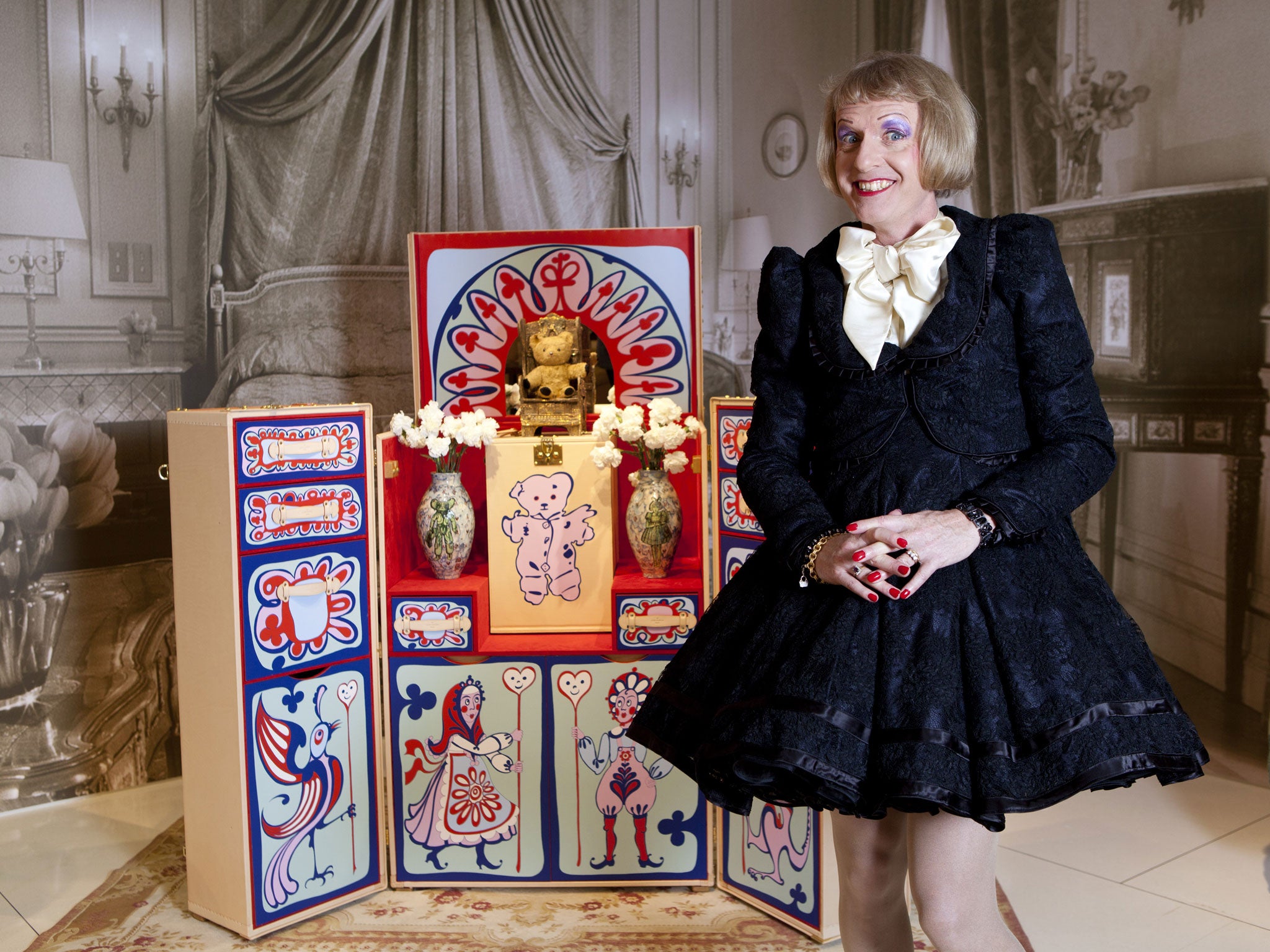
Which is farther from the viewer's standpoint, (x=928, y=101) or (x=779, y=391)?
(x=779, y=391)

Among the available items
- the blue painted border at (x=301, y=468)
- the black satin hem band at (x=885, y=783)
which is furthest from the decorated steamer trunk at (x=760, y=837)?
the black satin hem band at (x=885, y=783)

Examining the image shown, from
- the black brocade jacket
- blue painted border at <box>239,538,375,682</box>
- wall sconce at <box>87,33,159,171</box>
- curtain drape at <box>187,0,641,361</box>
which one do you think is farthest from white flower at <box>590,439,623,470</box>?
wall sconce at <box>87,33,159,171</box>

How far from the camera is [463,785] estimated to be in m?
2.98

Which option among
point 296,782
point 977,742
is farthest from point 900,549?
point 296,782

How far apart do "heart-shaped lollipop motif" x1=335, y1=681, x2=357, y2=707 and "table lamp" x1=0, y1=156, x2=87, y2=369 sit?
1.76 m

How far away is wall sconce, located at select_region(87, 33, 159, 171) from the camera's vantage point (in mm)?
3785

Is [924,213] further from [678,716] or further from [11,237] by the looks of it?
[11,237]

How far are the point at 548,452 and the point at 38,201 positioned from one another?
2134 mm

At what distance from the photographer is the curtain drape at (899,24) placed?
4.43m

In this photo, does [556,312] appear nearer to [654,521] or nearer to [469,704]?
[654,521]

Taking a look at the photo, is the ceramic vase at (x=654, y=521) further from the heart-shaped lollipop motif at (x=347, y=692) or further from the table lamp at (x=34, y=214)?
the table lamp at (x=34, y=214)

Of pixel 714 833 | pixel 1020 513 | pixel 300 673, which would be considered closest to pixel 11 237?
pixel 300 673

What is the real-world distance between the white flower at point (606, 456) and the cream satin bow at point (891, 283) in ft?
4.49

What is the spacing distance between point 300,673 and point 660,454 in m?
1.11
